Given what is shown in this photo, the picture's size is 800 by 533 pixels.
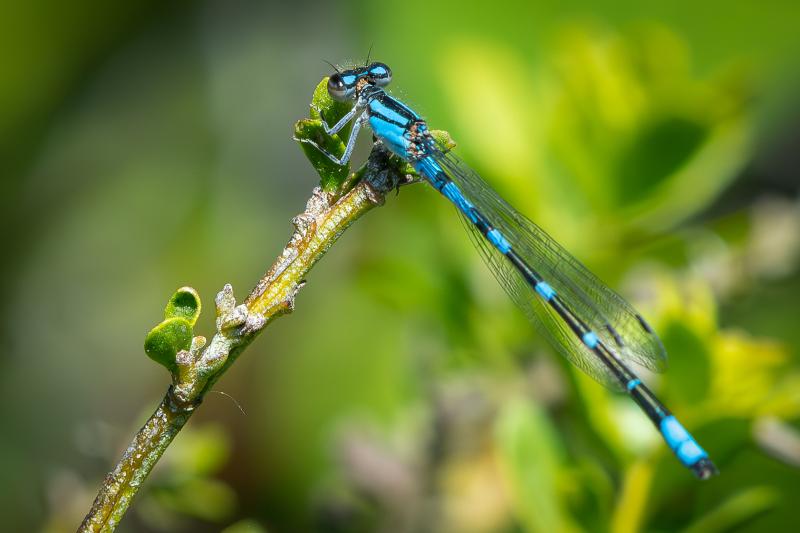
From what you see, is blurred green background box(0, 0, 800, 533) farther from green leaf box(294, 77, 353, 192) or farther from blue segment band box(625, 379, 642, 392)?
green leaf box(294, 77, 353, 192)

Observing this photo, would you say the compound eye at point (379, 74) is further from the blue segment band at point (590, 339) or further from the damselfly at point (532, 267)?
the blue segment band at point (590, 339)

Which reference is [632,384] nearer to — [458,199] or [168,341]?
[458,199]

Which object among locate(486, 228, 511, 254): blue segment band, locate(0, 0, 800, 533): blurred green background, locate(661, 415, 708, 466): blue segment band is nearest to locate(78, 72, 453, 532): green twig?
locate(0, 0, 800, 533): blurred green background

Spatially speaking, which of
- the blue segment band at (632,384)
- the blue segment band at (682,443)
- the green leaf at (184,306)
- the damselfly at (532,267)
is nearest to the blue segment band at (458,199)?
the damselfly at (532,267)

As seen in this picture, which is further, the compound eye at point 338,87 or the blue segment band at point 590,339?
the blue segment band at point 590,339

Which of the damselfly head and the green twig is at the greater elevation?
the damselfly head

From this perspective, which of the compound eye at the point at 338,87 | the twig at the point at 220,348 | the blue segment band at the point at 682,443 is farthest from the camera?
the compound eye at the point at 338,87

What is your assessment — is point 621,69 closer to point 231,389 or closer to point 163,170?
point 231,389
